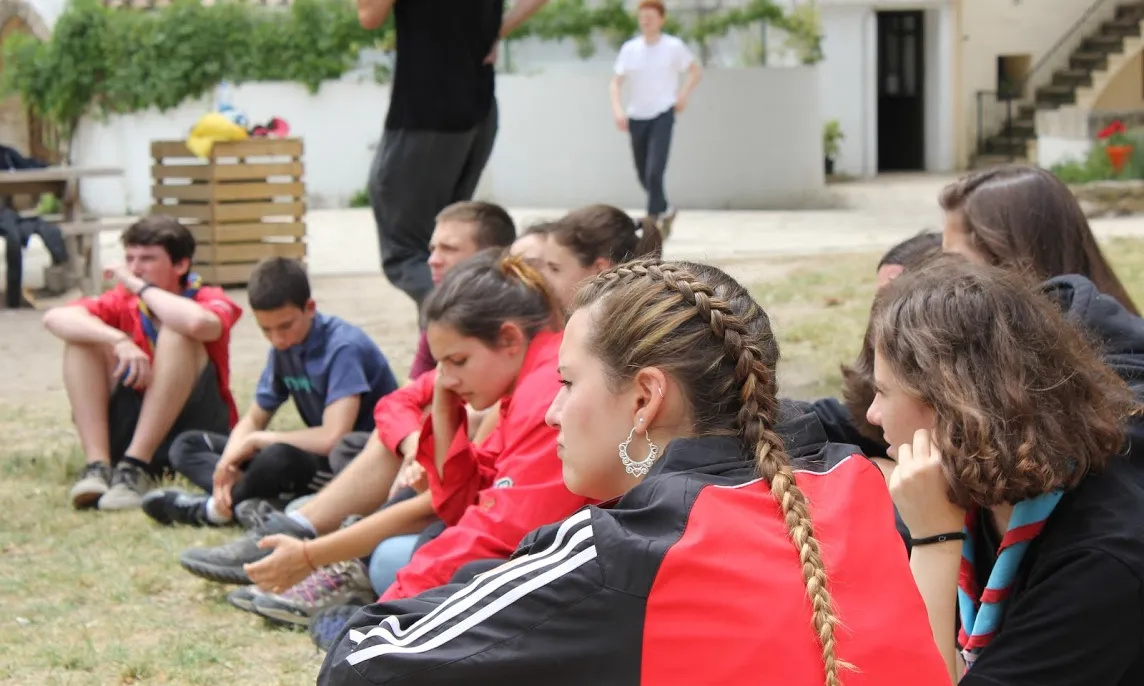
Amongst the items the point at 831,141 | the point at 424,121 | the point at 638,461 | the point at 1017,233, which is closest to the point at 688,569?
the point at 638,461

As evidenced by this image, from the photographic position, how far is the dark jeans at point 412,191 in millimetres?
5266

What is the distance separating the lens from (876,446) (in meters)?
3.16

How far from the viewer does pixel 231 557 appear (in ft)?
12.6

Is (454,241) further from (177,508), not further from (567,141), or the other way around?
(567,141)

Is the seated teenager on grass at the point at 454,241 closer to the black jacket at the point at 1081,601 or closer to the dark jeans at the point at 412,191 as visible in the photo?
the dark jeans at the point at 412,191

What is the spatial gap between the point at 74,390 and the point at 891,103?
53.1ft

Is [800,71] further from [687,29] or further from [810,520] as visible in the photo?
[810,520]

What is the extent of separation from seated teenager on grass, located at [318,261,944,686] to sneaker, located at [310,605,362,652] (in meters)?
1.67

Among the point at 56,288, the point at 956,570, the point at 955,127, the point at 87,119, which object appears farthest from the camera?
the point at 955,127

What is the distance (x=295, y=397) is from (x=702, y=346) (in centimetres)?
319

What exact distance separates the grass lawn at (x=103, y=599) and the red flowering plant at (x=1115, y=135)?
870 cm

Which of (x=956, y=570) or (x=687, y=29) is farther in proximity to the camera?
(x=687, y=29)

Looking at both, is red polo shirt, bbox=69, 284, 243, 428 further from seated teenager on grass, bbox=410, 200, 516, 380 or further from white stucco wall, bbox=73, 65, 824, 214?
white stucco wall, bbox=73, 65, 824, 214

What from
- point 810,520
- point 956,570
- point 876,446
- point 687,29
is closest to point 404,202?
point 876,446
